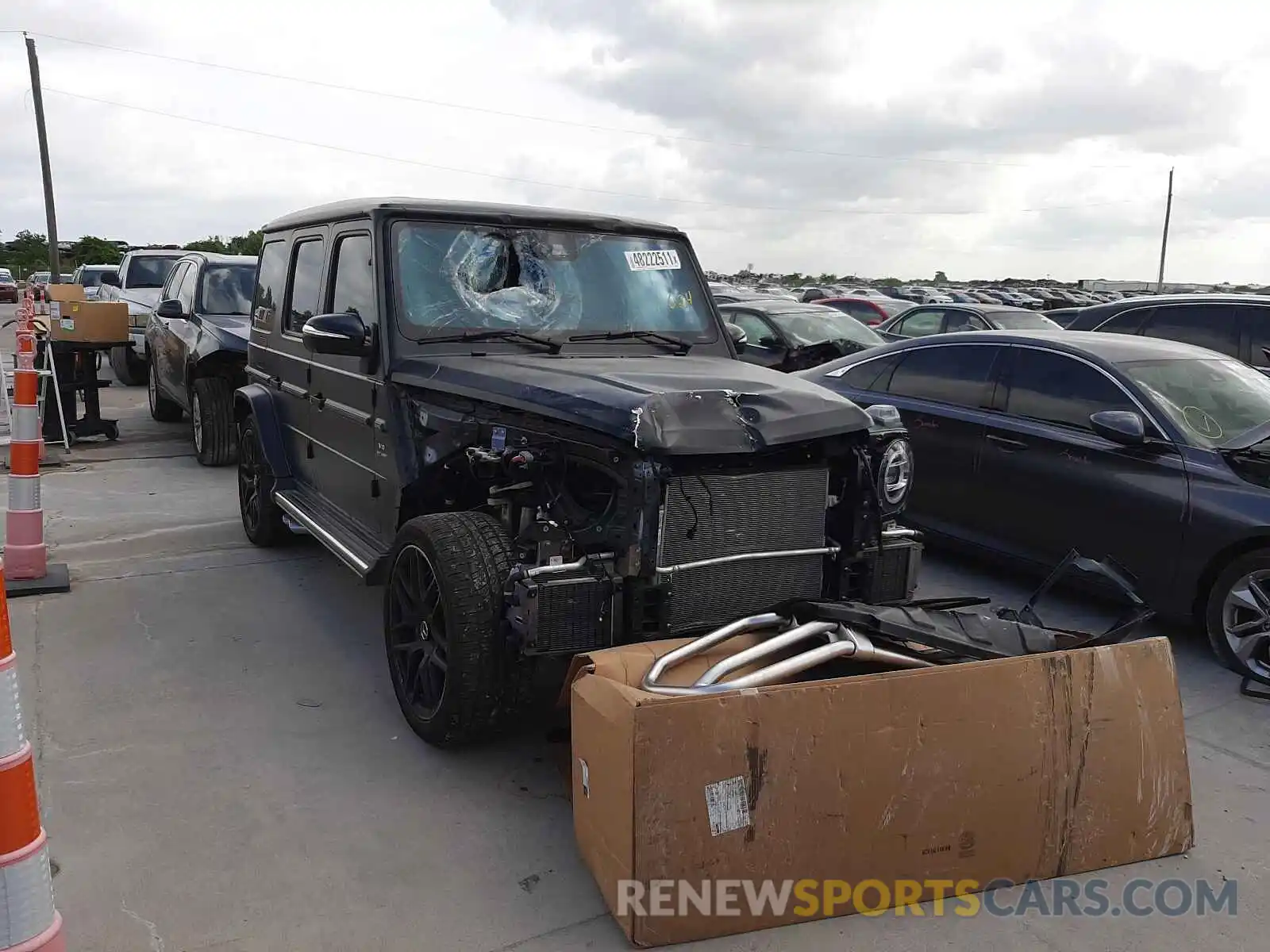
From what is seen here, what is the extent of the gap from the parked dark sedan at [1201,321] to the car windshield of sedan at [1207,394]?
2.95 meters

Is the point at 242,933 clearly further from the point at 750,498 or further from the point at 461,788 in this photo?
the point at 750,498

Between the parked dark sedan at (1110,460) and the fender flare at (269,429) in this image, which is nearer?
the parked dark sedan at (1110,460)

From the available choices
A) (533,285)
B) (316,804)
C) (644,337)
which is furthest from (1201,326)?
(316,804)

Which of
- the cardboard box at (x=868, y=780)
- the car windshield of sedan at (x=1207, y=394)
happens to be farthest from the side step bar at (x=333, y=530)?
the car windshield of sedan at (x=1207, y=394)

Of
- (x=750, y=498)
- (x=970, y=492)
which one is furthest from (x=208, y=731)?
(x=970, y=492)

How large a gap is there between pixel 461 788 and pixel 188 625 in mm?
2305

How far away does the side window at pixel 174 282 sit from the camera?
34.8 feet

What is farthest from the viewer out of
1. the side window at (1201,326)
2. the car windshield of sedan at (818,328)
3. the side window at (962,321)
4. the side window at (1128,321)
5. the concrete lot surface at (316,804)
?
the side window at (962,321)

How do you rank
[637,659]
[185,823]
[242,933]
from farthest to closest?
1. [185,823]
2. [637,659]
3. [242,933]

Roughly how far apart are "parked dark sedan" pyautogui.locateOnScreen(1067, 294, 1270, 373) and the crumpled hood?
20.3 ft

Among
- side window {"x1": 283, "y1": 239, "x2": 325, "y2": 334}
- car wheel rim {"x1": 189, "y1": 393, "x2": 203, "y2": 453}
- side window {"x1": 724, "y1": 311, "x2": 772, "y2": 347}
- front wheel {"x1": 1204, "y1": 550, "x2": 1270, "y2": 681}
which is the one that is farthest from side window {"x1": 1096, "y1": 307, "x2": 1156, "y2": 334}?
car wheel rim {"x1": 189, "y1": 393, "x2": 203, "y2": 453}

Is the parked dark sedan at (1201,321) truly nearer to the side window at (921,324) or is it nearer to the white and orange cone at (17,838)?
the side window at (921,324)

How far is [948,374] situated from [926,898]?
410 centimetres

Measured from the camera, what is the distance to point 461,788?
3668 millimetres
